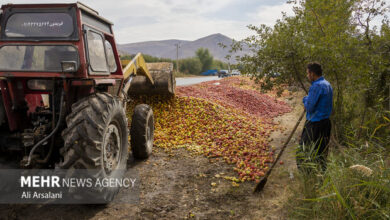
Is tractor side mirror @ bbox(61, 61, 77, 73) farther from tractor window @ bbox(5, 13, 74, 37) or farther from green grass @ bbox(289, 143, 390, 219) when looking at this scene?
green grass @ bbox(289, 143, 390, 219)

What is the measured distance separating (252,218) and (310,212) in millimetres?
738

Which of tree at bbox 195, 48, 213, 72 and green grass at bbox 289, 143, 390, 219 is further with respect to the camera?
tree at bbox 195, 48, 213, 72

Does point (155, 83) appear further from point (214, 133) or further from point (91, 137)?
point (91, 137)

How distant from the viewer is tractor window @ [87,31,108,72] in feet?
13.4

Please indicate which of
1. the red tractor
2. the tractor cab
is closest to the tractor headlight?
the red tractor

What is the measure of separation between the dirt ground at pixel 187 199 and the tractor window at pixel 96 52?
6.49ft

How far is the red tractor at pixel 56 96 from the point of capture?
10.5 ft

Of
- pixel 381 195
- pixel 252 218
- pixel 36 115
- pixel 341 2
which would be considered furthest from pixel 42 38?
pixel 341 2

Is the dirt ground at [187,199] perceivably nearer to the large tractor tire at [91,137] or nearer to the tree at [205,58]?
the large tractor tire at [91,137]

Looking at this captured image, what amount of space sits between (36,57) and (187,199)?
2.92 m

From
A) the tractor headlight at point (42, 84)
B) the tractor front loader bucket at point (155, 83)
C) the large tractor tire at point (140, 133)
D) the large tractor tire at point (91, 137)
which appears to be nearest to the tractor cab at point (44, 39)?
the tractor headlight at point (42, 84)

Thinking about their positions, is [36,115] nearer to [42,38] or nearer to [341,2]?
[42,38]

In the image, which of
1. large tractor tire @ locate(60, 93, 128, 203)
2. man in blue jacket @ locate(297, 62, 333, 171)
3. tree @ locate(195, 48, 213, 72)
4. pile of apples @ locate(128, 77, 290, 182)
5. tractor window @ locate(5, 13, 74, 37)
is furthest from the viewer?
tree @ locate(195, 48, 213, 72)

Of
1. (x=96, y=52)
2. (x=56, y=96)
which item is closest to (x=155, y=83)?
(x=96, y=52)
